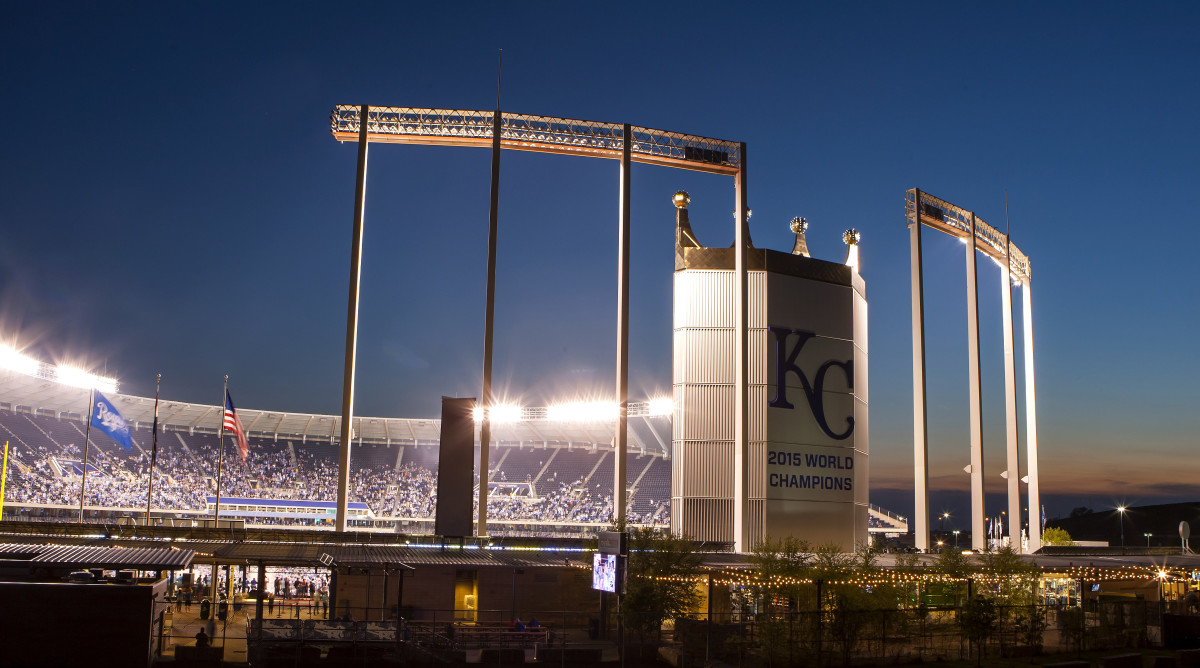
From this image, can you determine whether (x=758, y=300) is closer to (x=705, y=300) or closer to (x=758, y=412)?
(x=705, y=300)

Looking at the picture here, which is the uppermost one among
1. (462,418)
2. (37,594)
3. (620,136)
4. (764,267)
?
(620,136)

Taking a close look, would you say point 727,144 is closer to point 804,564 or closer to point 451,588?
point 804,564

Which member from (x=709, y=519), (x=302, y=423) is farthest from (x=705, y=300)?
(x=302, y=423)

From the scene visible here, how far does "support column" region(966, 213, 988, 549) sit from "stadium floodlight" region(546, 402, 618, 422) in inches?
1834

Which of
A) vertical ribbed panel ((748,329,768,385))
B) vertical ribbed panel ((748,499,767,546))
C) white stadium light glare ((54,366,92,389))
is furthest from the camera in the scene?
white stadium light glare ((54,366,92,389))

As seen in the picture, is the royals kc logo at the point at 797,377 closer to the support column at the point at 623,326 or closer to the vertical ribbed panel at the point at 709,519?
the vertical ribbed panel at the point at 709,519

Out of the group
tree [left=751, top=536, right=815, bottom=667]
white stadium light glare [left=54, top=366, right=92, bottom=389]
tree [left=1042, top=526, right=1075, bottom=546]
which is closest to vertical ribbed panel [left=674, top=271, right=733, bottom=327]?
tree [left=751, top=536, right=815, bottom=667]

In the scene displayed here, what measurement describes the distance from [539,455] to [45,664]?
278 feet

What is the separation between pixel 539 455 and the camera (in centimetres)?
10162

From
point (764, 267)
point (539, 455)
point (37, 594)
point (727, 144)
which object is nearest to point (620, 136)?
point (727, 144)

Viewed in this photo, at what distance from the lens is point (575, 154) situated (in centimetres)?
3662

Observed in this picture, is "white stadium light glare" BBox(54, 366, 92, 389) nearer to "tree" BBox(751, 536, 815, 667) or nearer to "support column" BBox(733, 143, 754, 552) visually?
"support column" BBox(733, 143, 754, 552)

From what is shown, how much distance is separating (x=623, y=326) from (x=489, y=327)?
15.3ft

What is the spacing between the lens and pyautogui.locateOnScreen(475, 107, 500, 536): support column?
3194 centimetres
